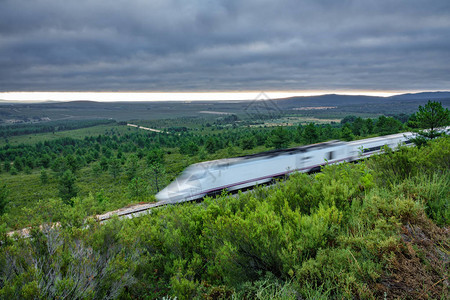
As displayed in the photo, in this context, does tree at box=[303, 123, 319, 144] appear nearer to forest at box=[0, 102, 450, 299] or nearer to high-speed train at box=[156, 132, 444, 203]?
high-speed train at box=[156, 132, 444, 203]

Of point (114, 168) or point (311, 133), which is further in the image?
point (114, 168)

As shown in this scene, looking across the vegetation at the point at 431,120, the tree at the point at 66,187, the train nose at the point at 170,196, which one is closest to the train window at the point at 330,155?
the vegetation at the point at 431,120

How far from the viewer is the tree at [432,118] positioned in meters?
25.2

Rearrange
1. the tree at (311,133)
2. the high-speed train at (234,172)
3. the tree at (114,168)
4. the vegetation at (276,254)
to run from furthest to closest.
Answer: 1. the tree at (114,168)
2. the tree at (311,133)
3. the high-speed train at (234,172)
4. the vegetation at (276,254)

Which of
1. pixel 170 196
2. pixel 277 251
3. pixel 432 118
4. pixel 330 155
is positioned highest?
pixel 432 118

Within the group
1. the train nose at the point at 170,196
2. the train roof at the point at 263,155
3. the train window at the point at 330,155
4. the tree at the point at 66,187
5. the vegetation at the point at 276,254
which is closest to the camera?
the vegetation at the point at 276,254

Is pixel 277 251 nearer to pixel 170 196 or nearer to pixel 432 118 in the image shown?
pixel 170 196

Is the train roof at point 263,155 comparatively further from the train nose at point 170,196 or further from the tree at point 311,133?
the tree at point 311,133

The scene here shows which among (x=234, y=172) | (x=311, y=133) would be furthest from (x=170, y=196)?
(x=311, y=133)

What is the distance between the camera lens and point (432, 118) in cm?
2566

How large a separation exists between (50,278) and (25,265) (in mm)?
1142

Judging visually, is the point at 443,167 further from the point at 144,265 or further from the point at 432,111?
the point at 432,111

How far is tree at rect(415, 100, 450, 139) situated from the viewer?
25188 millimetres

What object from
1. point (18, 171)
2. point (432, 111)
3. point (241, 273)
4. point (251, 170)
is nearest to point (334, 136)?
point (432, 111)
